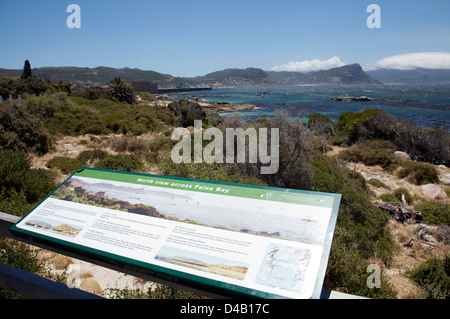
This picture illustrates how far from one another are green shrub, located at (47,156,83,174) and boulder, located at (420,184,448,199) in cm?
1286

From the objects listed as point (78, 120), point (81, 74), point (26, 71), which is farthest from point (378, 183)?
point (81, 74)

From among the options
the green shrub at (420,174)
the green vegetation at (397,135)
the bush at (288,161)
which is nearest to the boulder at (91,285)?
the bush at (288,161)

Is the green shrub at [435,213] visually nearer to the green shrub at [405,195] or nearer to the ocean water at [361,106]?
the green shrub at [405,195]

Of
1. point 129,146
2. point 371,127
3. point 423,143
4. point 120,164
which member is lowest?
point 120,164

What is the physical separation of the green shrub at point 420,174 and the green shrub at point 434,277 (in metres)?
8.54

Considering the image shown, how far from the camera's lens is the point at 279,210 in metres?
2.07

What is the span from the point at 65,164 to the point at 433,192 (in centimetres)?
1348

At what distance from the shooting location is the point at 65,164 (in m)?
10.2

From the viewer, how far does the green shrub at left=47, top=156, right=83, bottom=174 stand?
9.85 m

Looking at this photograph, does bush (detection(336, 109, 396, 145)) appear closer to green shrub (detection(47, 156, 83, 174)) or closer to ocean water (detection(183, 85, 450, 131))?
ocean water (detection(183, 85, 450, 131))

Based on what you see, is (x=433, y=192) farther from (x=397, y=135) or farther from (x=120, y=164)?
(x=120, y=164)

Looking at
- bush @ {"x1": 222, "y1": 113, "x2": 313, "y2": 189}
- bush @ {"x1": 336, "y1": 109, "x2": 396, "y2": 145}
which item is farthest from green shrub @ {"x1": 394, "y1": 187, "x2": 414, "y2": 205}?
bush @ {"x1": 336, "y1": 109, "x2": 396, "y2": 145}

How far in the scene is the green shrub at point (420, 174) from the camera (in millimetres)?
12011
